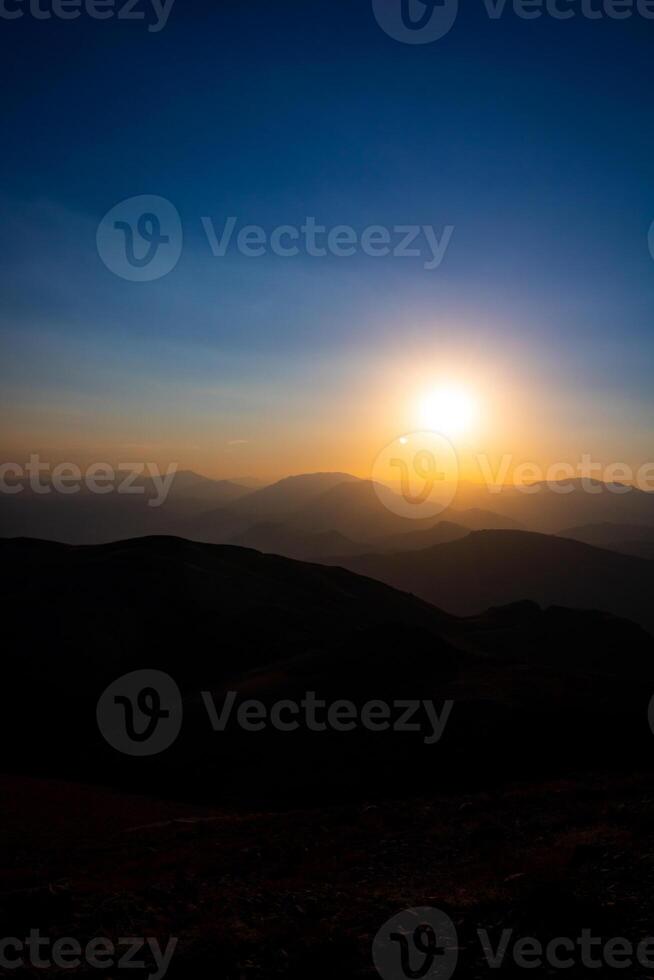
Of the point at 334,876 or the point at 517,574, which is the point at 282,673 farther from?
the point at 517,574

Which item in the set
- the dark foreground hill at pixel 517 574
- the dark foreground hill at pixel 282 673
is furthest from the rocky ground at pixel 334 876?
the dark foreground hill at pixel 517 574

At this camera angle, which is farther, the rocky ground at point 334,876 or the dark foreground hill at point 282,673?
the dark foreground hill at point 282,673

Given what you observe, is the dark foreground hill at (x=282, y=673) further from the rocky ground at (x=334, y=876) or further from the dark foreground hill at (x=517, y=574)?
the dark foreground hill at (x=517, y=574)

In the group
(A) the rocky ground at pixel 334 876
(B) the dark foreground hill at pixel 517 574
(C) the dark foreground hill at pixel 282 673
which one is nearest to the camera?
(A) the rocky ground at pixel 334 876

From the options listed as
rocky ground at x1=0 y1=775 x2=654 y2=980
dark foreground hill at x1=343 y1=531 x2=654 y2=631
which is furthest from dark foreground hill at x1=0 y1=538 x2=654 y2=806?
dark foreground hill at x1=343 y1=531 x2=654 y2=631

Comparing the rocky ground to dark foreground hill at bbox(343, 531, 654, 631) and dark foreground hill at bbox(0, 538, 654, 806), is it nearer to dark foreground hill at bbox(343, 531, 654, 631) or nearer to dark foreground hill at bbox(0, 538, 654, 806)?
dark foreground hill at bbox(0, 538, 654, 806)

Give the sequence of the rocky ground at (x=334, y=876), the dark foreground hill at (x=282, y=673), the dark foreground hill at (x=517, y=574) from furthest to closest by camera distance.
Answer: the dark foreground hill at (x=517, y=574)
the dark foreground hill at (x=282, y=673)
the rocky ground at (x=334, y=876)

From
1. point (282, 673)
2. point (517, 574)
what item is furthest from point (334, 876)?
point (517, 574)
